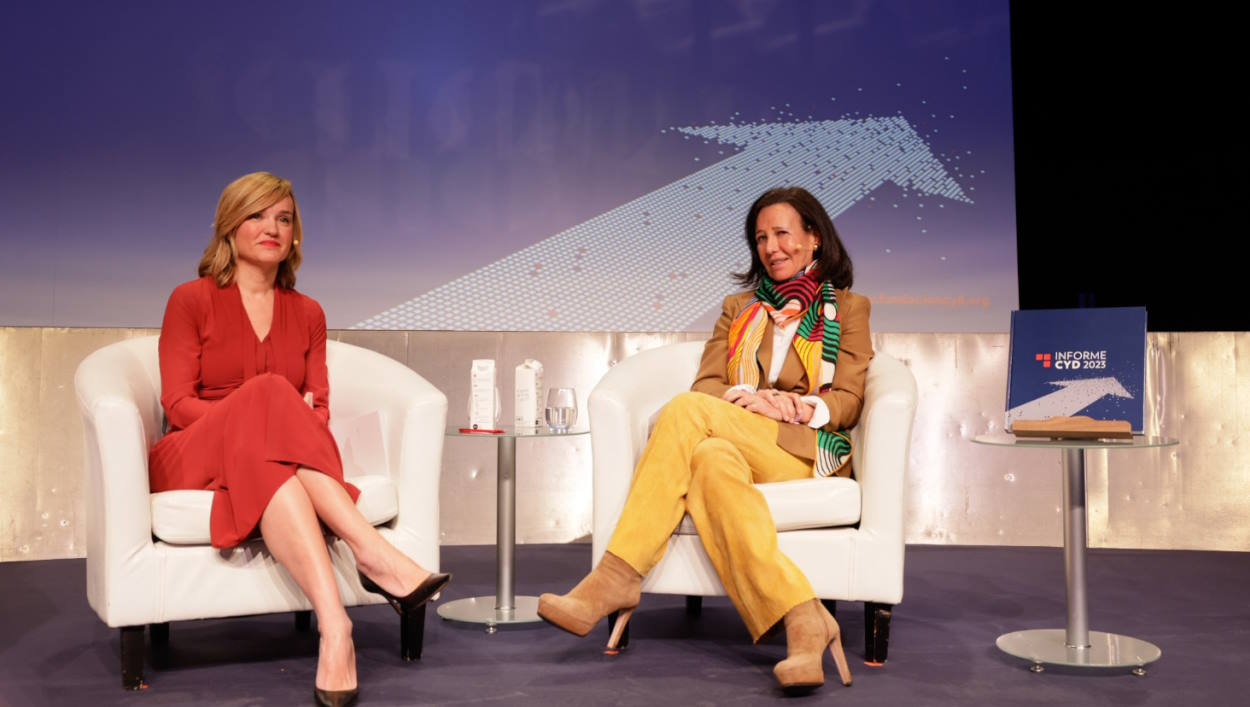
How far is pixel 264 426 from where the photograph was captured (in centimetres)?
240

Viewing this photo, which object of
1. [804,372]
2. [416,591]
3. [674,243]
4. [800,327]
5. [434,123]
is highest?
[434,123]

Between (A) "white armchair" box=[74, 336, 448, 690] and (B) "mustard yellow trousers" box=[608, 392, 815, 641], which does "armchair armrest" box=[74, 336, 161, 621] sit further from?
(B) "mustard yellow trousers" box=[608, 392, 815, 641]

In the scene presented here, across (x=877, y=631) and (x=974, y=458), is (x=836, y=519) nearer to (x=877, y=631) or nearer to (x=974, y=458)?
(x=877, y=631)

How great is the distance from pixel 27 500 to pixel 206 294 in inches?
72.2

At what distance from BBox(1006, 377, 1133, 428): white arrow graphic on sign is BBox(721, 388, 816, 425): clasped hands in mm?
531

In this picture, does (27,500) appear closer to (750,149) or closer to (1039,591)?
(750,149)

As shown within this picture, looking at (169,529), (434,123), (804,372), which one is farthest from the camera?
(434,123)

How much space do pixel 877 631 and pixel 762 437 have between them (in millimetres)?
549

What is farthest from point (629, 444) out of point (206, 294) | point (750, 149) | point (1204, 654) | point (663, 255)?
point (750, 149)

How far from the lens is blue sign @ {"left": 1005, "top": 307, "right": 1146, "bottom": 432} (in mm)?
2713

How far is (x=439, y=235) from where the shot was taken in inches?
186

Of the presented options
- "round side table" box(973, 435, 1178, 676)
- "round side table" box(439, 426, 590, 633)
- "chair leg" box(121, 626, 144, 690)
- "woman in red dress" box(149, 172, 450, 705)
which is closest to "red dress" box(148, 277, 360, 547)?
"woman in red dress" box(149, 172, 450, 705)

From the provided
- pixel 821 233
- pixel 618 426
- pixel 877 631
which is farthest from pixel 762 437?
pixel 821 233

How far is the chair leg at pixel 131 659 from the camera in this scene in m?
2.34
